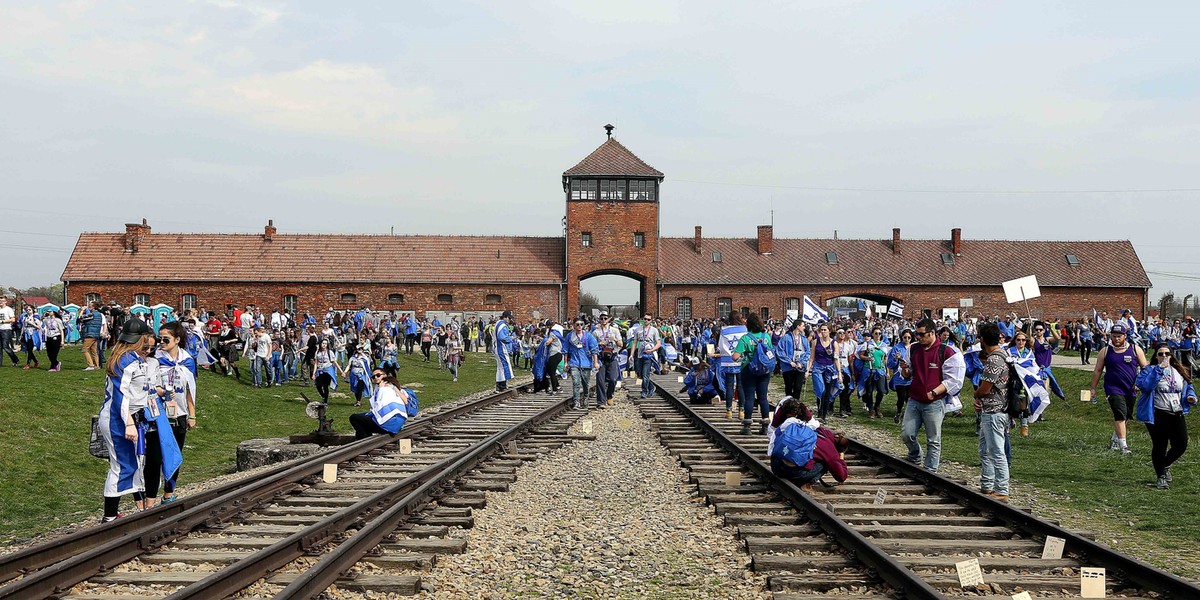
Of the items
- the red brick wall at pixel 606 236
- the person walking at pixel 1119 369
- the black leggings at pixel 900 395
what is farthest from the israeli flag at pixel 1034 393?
the red brick wall at pixel 606 236

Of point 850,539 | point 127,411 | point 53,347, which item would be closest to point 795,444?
point 850,539

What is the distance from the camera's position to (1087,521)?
879cm

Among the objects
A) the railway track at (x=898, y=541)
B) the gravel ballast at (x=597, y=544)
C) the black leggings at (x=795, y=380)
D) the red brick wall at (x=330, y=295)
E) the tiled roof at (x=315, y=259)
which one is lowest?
the gravel ballast at (x=597, y=544)

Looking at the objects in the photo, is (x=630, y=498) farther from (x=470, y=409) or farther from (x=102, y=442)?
(x=470, y=409)

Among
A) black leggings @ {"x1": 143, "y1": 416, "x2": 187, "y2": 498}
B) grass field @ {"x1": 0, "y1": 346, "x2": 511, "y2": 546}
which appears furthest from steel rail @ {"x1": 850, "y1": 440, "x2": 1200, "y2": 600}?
grass field @ {"x1": 0, "y1": 346, "x2": 511, "y2": 546}

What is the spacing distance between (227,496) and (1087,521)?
25.0 feet

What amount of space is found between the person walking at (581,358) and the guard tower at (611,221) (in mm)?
33659

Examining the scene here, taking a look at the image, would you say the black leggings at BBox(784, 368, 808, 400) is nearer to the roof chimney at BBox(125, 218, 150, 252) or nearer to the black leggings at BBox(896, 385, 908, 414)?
the black leggings at BBox(896, 385, 908, 414)

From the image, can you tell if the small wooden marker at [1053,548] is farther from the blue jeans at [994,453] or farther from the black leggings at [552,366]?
the black leggings at [552,366]

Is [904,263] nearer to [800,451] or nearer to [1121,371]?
[1121,371]

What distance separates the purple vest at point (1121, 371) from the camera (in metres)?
12.2

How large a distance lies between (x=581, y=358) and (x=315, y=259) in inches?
1514

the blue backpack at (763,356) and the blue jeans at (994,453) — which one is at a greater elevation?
the blue backpack at (763,356)

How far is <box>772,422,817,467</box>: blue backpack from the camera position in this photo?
9523 millimetres
